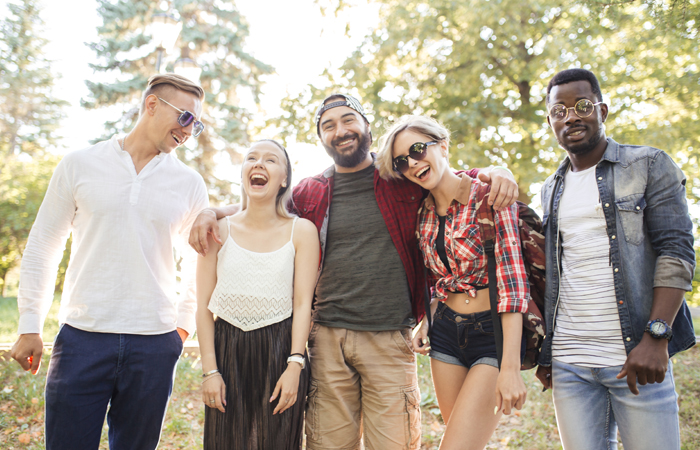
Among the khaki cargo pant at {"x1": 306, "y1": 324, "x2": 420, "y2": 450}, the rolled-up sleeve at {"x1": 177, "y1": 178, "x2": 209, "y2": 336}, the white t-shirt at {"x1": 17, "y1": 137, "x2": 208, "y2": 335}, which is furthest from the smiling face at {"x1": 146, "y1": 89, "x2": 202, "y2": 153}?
the khaki cargo pant at {"x1": 306, "y1": 324, "x2": 420, "y2": 450}

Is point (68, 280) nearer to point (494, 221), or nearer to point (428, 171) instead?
point (428, 171)

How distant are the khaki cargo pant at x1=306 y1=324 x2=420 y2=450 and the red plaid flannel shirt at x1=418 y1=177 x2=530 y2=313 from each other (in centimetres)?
54

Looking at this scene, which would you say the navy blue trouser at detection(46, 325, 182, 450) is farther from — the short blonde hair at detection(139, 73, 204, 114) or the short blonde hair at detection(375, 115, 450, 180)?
the short blonde hair at detection(375, 115, 450, 180)

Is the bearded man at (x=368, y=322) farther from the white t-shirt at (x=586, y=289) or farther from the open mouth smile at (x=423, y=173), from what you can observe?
the white t-shirt at (x=586, y=289)

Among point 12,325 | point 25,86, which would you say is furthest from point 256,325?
point 25,86

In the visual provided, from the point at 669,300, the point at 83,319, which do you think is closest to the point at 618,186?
the point at 669,300

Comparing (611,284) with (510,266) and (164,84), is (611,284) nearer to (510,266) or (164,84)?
(510,266)

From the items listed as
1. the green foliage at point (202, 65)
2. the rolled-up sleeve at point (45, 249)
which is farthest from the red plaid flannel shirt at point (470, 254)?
the green foliage at point (202, 65)

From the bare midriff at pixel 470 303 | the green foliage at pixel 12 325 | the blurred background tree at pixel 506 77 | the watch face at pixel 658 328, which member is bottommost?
the green foliage at pixel 12 325

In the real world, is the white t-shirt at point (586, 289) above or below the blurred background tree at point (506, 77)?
below

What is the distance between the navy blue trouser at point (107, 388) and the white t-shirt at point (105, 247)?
89 mm

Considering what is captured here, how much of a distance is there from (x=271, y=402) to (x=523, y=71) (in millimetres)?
8417

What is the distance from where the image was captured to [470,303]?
2.68 metres

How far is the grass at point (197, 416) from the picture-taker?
15.6 ft
